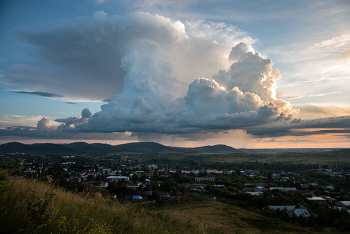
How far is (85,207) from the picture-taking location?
6387mm

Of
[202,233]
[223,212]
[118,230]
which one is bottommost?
[223,212]

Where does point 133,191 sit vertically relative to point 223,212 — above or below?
below

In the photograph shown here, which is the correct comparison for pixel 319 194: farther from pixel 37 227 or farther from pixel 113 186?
pixel 37 227

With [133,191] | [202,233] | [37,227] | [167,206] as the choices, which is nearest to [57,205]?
[37,227]

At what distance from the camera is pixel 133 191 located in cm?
4256

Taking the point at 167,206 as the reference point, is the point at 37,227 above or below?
above

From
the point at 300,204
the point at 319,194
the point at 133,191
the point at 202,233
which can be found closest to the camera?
the point at 202,233

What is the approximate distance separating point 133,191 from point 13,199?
39.9m

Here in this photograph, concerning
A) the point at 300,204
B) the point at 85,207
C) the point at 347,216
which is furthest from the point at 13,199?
the point at 300,204

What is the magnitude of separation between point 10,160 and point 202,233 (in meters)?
7.17

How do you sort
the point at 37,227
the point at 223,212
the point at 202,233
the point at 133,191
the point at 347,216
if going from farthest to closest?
the point at 133,191 → the point at 347,216 → the point at 223,212 → the point at 202,233 → the point at 37,227

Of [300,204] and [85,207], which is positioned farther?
[300,204]

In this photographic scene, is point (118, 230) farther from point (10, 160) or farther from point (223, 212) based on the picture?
point (223, 212)

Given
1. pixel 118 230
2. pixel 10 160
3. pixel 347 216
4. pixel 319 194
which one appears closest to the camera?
pixel 118 230
